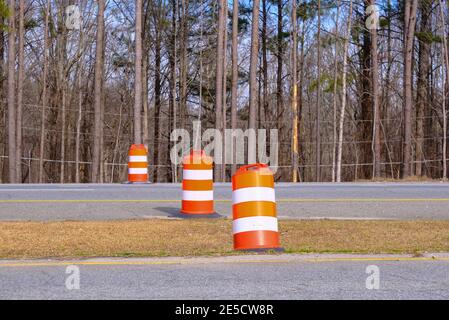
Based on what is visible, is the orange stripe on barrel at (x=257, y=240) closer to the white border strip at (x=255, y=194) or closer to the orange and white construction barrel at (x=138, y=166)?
the white border strip at (x=255, y=194)

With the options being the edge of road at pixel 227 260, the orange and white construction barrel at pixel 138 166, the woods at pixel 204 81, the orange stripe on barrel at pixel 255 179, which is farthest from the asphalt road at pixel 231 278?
the woods at pixel 204 81

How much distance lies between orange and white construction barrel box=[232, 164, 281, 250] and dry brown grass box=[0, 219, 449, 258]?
296 millimetres

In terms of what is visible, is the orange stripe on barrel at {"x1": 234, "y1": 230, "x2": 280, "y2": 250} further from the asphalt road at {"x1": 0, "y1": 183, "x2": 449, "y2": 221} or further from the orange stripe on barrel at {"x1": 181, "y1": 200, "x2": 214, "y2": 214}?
the asphalt road at {"x1": 0, "y1": 183, "x2": 449, "y2": 221}

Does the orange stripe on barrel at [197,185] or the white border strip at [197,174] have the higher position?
the white border strip at [197,174]

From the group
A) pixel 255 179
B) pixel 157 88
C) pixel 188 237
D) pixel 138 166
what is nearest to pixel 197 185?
pixel 188 237

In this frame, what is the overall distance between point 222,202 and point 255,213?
20.5ft

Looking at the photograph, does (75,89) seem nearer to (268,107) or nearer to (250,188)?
(268,107)

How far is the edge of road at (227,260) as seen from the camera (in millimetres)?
7004

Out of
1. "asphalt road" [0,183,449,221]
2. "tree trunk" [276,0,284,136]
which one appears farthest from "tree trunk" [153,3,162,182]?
"asphalt road" [0,183,449,221]

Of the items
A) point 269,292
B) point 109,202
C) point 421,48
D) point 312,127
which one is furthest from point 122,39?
point 269,292

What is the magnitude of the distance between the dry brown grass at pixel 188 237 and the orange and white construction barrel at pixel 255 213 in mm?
296

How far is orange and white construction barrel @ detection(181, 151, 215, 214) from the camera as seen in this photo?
37.2 feet

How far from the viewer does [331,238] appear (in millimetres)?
9039
